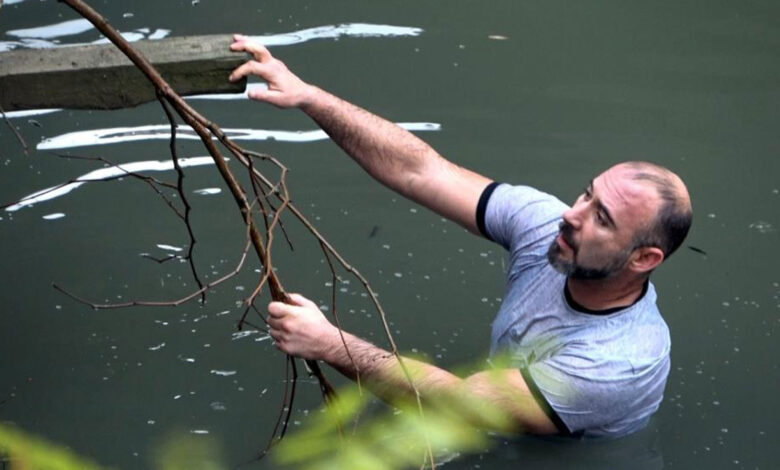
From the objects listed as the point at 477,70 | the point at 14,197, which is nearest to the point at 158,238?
the point at 14,197

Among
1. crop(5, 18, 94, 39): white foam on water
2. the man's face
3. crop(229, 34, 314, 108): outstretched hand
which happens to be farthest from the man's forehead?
crop(5, 18, 94, 39): white foam on water

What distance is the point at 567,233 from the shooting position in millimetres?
3467

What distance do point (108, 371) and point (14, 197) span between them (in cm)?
101

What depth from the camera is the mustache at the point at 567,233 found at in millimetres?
3445

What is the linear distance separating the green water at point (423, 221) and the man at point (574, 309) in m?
0.33

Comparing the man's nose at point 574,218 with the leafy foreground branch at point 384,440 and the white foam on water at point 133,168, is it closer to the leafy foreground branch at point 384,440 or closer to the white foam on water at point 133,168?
the leafy foreground branch at point 384,440

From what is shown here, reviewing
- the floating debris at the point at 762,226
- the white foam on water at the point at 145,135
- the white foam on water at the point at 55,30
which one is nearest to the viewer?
the floating debris at the point at 762,226

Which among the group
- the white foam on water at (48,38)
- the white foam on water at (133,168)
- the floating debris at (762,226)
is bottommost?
the floating debris at (762,226)

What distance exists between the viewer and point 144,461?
3588 millimetres

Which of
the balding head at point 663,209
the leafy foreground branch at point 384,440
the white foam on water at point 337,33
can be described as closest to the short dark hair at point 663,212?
the balding head at point 663,209

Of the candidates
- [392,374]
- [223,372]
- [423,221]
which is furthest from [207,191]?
[392,374]

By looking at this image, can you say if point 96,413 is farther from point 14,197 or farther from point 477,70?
point 477,70

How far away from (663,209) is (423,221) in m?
1.48

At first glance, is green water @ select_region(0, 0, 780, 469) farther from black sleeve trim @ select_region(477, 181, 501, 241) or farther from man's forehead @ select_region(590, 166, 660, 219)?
man's forehead @ select_region(590, 166, 660, 219)
